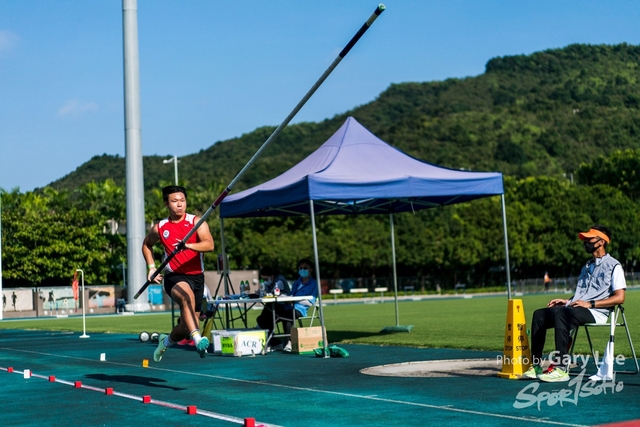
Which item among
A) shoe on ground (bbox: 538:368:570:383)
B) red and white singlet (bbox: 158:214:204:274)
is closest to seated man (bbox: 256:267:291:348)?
red and white singlet (bbox: 158:214:204:274)

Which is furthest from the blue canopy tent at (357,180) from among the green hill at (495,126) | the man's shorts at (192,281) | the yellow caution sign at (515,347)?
the green hill at (495,126)

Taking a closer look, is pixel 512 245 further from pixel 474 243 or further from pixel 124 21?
pixel 124 21

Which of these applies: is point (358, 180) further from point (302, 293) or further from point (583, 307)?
point (583, 307)

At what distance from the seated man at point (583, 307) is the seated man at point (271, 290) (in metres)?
6.69

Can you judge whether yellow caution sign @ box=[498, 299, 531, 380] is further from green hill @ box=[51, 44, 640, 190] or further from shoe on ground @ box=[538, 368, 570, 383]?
green hill @ box=[51, 44, 640, 190]

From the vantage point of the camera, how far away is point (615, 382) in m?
8.83

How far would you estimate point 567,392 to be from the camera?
8250 millimetres

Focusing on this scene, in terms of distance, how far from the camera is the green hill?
11844 cm

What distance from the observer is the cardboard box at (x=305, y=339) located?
14.4 metres

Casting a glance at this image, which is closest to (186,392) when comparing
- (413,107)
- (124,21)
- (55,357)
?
(55,357)

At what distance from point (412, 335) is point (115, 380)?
7.99 metres

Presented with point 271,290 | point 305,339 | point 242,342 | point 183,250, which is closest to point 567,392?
point 183,250

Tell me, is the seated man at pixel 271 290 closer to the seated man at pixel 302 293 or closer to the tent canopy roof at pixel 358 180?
the seated man at pixel 302 293

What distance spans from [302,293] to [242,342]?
5.39 feet
